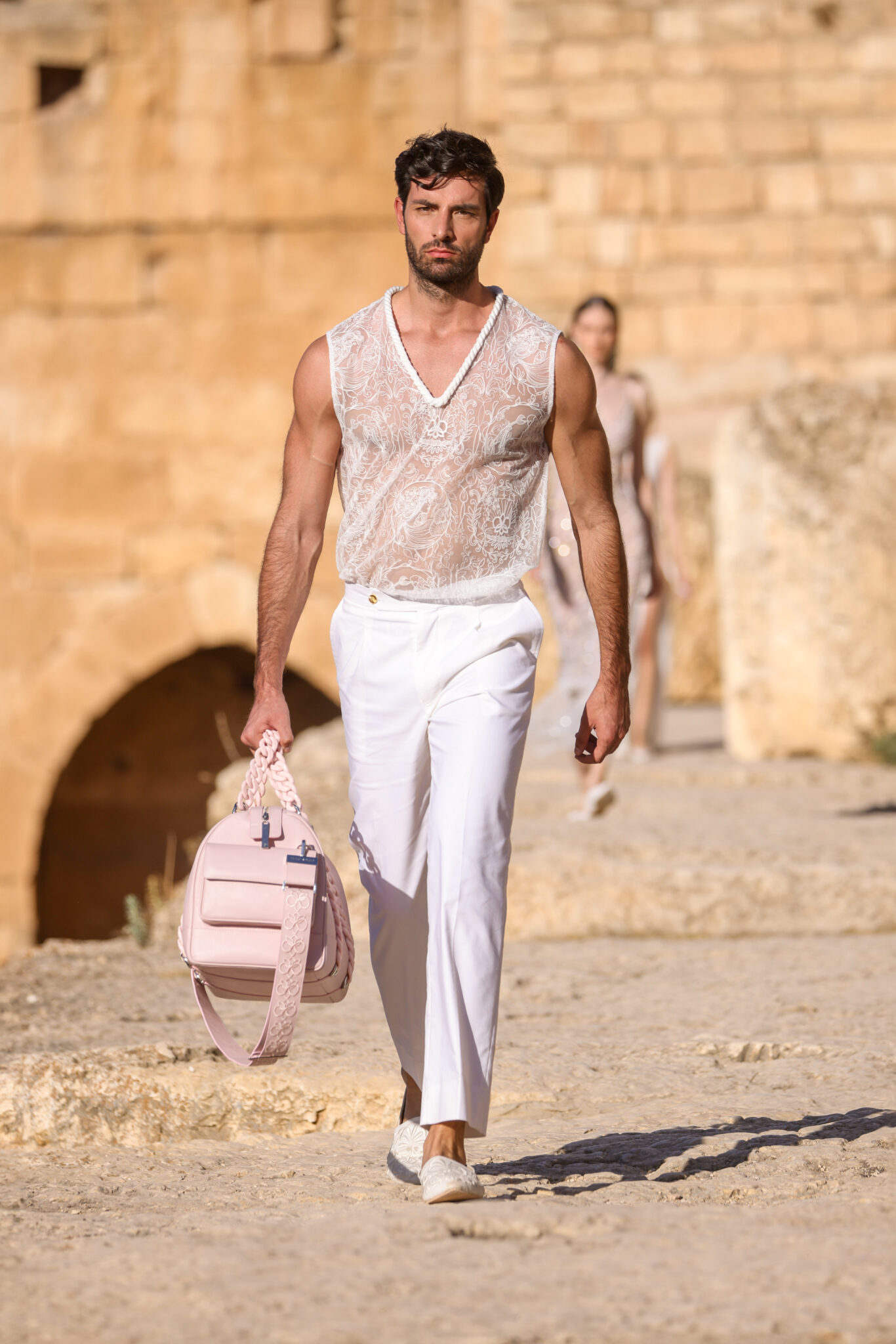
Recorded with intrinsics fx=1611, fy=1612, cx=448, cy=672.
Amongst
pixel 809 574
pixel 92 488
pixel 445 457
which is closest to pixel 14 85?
pixel 92 488

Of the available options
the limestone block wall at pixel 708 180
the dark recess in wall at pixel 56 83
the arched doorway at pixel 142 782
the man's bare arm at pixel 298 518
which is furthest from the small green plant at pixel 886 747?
the dark recess in wall at pixel 56 83

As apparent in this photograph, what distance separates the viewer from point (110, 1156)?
2924 mm

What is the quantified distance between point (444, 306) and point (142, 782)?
9079 millimetres

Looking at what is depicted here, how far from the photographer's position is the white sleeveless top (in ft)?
8.37

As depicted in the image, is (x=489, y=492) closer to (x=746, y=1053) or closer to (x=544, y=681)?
(x=746, y=1053)

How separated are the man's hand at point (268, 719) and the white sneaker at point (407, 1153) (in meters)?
0.64

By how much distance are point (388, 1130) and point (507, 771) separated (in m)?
0.94

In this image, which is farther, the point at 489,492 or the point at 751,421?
the point at 751,421

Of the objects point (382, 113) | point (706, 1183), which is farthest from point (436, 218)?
point (382, 113)

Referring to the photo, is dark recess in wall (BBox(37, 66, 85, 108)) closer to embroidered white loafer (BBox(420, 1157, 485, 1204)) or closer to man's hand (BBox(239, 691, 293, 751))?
man's hand (BBox(239, 691, 293, 751))

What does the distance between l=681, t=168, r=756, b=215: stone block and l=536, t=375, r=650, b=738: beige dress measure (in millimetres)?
4276

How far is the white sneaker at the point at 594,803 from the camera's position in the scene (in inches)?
207

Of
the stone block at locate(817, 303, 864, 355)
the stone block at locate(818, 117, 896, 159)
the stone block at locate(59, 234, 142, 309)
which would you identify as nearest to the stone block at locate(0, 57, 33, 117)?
the stone block at locate(59, 234, 142, 309)

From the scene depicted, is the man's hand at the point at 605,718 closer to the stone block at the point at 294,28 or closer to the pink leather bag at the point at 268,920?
the pink leather bag at the point at 268,920
